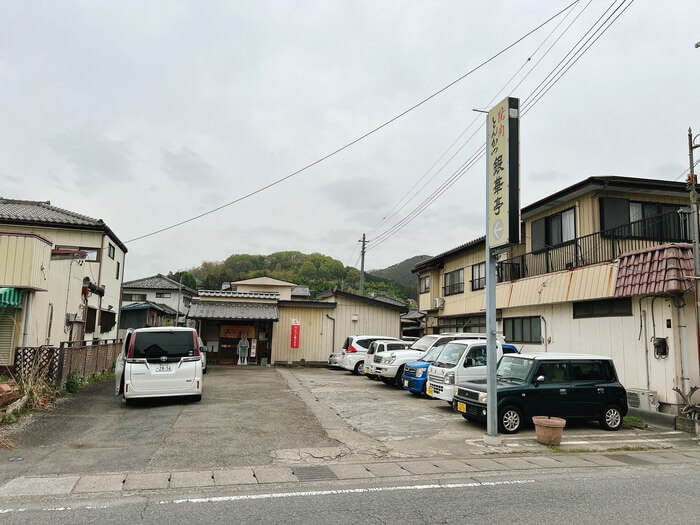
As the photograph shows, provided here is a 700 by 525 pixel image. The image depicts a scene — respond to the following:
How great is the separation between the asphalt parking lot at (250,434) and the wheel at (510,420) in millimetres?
192

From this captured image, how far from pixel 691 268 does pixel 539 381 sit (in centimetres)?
418

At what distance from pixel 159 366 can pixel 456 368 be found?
7449mm

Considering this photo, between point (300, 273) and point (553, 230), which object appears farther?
point (300, 273)

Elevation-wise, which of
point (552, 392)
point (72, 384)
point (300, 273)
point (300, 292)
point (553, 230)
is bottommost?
point (72, 384)

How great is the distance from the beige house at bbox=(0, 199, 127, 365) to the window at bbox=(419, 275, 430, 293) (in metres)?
17.4

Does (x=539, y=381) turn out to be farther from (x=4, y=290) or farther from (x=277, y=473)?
(x=4, y=290)

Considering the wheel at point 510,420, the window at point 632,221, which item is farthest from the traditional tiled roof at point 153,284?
the wheel at point 510,420

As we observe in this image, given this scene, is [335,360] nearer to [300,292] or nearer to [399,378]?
[399,378]

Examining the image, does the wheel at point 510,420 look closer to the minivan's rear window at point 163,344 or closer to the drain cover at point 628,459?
the drain cover at point 628,459

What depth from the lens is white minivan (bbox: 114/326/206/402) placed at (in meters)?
11.4

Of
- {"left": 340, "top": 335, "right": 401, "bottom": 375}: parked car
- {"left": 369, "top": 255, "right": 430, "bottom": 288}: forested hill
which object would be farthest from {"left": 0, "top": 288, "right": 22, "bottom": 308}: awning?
{"left": 369, "top": 255, "right": 430, "bottom": 288}: forested hill

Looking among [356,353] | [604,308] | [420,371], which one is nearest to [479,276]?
[356,353]

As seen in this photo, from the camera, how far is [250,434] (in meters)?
9.01

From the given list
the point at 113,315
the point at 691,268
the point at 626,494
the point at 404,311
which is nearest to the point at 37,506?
the point at 626,494
